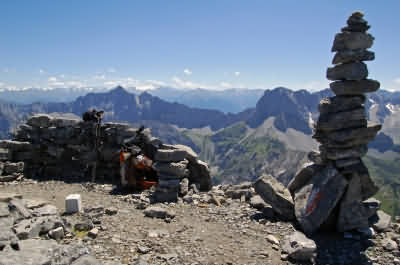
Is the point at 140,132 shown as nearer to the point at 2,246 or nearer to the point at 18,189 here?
the point at 18,189

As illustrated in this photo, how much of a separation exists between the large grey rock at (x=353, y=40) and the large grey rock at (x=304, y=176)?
5.60m

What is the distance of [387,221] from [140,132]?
14.1 meters

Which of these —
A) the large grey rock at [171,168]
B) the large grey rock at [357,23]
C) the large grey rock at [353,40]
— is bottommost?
the large grey rock at [171,168]

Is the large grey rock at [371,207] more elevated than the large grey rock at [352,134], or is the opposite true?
the large grey rock at [352,134]

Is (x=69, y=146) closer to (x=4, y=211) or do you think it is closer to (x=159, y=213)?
(x=159, y=213)

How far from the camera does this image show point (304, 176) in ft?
50.5

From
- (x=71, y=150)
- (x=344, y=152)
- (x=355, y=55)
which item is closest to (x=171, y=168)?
(x=71, y=150)

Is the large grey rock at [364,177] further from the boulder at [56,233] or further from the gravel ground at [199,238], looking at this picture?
the boulder at [56,233]

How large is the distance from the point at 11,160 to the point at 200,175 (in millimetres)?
11885

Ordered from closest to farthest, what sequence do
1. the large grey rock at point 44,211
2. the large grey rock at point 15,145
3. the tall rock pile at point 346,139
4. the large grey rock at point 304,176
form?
the large grey rock at point 44,211 → the tall rock pile at point 346,139 → the large grey rock at point 304,176 → the large grey rock at point 15,145

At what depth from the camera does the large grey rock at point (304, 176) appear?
1505cm

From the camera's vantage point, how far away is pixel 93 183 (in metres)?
18.8

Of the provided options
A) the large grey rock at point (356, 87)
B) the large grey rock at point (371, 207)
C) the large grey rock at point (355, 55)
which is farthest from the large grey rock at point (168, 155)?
the large grey rock at point (371, 207)

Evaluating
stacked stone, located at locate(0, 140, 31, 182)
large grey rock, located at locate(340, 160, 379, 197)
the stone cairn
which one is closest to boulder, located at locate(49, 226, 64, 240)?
the stone cairn
